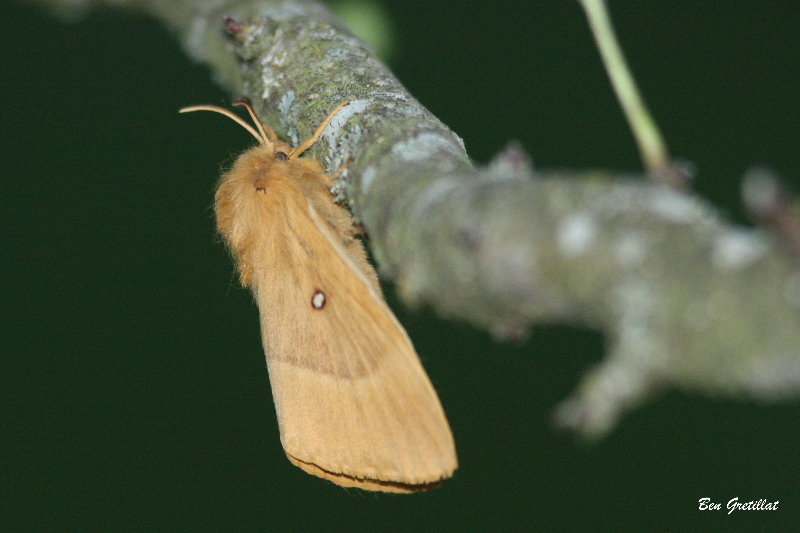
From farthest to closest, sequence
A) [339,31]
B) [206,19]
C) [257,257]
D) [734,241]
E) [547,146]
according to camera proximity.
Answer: [547,146] < [206,19] < [257,257] < [339,31] < [734,241]

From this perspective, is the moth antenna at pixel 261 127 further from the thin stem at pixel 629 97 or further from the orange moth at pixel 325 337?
the thin stem at pixel 629 97

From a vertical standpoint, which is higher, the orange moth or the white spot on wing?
the white spot on wing

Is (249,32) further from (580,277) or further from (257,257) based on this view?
(580,277)

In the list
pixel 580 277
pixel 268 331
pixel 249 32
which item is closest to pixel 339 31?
pixel 249 32

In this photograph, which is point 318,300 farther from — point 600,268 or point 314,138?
point 600,268

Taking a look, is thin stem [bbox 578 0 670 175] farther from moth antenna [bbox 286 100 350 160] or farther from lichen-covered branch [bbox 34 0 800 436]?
moth antenna [bbox 286 100 350 160]

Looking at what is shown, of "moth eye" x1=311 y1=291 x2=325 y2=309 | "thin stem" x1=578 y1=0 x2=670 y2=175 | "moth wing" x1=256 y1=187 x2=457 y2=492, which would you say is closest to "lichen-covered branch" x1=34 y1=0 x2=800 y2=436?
"thin stem" x1=578 y1=0 x2=670 y2=175
